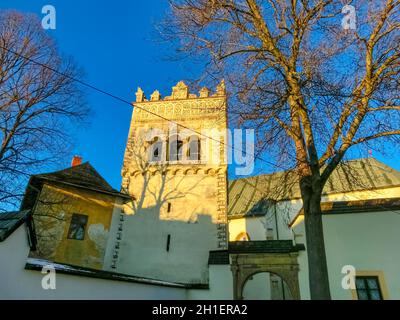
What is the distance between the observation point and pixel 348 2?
7527 millimetres

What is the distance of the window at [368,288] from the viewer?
9.33m

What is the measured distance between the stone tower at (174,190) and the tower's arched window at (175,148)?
60 millimetres

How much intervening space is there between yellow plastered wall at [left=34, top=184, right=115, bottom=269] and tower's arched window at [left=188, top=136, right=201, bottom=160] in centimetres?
533

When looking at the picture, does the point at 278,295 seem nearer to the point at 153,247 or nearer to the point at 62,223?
the point at 153,247

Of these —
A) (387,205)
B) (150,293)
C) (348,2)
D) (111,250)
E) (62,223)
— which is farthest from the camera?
(111,250)

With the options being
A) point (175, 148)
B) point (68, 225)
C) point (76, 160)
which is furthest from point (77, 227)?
point (76, 160)

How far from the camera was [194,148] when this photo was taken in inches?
675

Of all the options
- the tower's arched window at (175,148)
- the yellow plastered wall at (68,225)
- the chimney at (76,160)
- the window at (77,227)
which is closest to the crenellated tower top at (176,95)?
the tower's arched window at (175,148)

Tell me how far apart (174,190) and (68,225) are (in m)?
5.52

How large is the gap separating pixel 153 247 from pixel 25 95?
8.84 m

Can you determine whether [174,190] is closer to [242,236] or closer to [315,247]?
[242,236]

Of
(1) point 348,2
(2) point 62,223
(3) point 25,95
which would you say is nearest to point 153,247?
(2) point 62,223

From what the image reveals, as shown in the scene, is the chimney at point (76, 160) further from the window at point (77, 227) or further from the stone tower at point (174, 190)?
the window at point (77, 227)

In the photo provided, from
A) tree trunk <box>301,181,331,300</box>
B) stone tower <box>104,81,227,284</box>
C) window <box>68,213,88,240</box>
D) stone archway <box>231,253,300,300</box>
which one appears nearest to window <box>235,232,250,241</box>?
stone tower <box>104,81,227,284</box>
